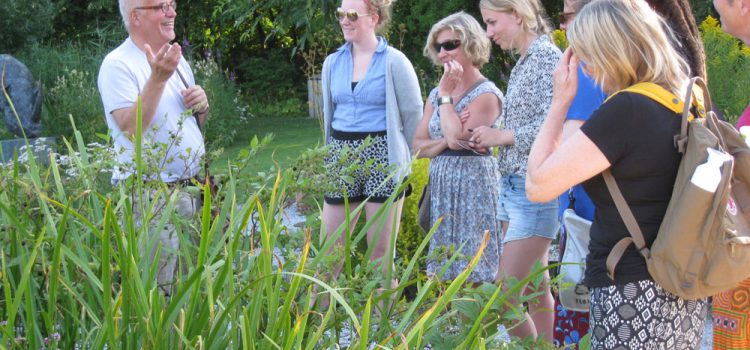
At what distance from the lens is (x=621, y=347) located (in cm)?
276

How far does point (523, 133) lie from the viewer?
4141mm

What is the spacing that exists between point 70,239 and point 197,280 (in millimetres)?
520

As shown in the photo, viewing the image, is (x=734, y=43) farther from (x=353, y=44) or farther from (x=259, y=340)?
(x=259, y=340)

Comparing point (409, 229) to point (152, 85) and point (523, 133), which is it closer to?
point (523, 133)

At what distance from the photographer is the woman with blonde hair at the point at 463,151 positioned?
4.69 metres

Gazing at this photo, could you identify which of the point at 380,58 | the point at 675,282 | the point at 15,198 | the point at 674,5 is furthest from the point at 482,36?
the point at 15,198

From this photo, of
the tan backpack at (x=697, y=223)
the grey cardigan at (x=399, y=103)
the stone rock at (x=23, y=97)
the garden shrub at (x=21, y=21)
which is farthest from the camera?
the garden shrub at (x=21, y=21)

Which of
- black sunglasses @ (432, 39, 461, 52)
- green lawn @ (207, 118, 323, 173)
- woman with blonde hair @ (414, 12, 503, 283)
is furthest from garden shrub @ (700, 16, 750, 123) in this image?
green lawn @ (207, 118, 323, 173)

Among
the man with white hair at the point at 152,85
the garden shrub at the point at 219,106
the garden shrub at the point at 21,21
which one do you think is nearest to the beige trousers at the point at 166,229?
the man with white hair at the point at 152,85

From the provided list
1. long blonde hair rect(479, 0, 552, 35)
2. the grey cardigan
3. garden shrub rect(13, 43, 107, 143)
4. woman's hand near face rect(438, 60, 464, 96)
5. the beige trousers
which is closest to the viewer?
the beige trousers

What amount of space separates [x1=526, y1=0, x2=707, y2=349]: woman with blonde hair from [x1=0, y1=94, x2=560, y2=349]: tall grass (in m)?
0.44

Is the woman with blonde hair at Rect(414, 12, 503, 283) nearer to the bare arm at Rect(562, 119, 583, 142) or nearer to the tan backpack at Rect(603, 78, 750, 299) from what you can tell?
the bare arm at Rect(562, 119, 583, 142)

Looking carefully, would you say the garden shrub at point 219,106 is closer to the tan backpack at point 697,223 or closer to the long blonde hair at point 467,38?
the long blonde hair at point 467,38

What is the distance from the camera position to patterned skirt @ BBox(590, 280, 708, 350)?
273 cm
